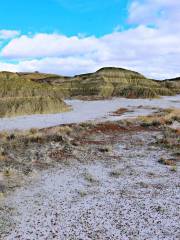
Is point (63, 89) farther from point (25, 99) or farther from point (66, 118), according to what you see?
point (66, 118)

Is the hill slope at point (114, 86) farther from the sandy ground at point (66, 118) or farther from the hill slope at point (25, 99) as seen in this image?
the hill slope at point (25, 99)

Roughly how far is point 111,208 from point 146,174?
4.13 meters

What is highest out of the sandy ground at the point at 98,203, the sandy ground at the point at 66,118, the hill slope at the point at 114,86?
the hill slope at the point at 114,86

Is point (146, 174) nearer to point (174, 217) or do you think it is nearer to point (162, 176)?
point (162, 176)

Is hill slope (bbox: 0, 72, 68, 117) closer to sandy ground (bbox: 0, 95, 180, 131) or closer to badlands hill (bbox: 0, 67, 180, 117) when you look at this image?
badlands hill (bbox: 0, 67, 180, 117)

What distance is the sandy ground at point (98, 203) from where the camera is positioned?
9278 millimetres

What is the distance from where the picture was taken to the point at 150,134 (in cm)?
2503

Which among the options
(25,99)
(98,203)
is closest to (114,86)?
(25,99)

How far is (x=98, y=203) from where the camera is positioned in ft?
37.0

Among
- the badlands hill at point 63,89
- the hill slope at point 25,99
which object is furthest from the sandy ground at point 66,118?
the badlands hill at point 63,89

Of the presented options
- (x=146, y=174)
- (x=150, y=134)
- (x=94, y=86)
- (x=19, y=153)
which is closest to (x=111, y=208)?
(x=146, y=174)

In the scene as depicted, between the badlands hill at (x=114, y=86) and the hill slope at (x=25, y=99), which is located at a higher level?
the badlands hill at (x=114, y=86)

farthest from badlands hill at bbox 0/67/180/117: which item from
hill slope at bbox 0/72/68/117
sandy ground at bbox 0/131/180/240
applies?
sandy ground at bbox 0/131/180/240

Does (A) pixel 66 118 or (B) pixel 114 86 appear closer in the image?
(A) pixel 66 118
